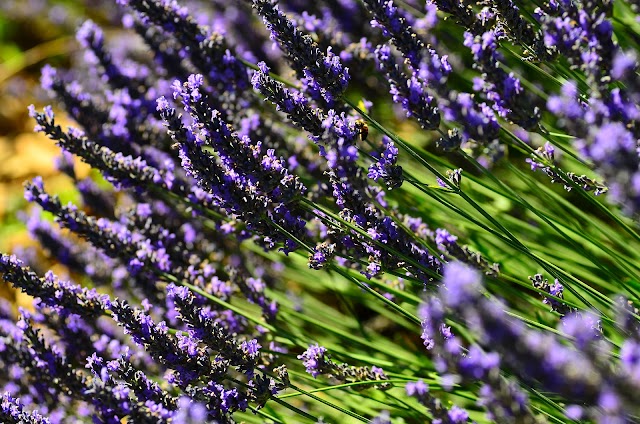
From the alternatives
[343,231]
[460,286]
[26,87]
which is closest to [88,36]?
[343,231]

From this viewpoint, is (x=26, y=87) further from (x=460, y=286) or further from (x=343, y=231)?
(x=460, y=286)

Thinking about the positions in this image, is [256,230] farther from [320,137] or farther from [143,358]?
[143,358]

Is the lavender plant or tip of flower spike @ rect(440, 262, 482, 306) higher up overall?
the lavender plant

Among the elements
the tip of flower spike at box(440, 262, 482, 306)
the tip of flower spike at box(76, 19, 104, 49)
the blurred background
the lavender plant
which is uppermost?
the blurred background

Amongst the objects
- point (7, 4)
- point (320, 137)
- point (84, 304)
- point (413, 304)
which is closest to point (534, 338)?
point (320, 137)

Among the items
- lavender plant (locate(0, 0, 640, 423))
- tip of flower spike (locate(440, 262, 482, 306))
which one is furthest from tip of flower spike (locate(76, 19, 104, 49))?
tip of flower spike (locate(440, 262, 482, 306))

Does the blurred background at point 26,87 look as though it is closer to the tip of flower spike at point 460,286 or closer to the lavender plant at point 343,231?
the lavender plant at point 343,231

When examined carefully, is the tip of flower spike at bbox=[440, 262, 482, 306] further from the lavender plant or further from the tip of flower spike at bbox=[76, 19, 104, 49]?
the tip of flower spike at bbox=[76, 19, 104, 49]
